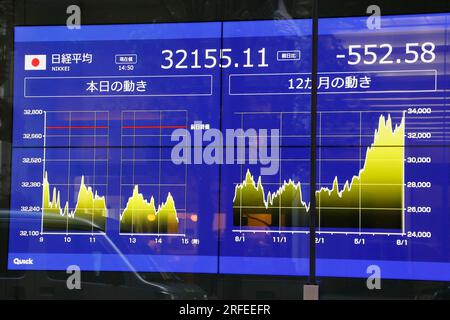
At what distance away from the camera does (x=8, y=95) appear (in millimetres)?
4867

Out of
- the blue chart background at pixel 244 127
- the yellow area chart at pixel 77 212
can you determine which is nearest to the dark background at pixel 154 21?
the blue chart background at pixel 244 127

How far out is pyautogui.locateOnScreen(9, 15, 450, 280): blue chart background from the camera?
14.8 feet

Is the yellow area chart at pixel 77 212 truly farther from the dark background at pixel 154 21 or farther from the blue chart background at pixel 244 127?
the dark background at pixel 154 21

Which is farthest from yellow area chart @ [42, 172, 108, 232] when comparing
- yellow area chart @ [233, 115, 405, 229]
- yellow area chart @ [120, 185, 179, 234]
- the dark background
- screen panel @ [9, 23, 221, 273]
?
yellow area chart @ [233, 115, 405, 229]

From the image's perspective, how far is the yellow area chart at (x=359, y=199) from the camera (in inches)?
178

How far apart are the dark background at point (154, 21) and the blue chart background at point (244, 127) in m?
0.06

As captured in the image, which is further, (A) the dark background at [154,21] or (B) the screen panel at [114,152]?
(B) the screen panel at [114,152]

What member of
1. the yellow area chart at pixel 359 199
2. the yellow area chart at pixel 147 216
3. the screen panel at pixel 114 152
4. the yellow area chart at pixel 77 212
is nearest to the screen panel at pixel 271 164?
the yellow area chart at pixel 359 199

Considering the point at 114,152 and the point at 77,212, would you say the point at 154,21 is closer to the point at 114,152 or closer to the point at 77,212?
the point at 114,152

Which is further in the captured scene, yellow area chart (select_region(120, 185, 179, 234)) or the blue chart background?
yellow area chart (select_region(120, 185, 179, 234))

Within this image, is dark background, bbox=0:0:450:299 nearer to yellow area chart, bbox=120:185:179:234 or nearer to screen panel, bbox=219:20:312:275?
screen panel, bbox=219:20:312:275

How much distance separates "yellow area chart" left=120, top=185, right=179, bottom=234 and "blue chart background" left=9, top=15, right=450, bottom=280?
0.05 metres

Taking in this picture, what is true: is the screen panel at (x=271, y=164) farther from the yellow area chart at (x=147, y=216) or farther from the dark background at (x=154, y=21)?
the yellow area chart at (x=147, y=216)

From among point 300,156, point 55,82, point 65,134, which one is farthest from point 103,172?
point 300,156
